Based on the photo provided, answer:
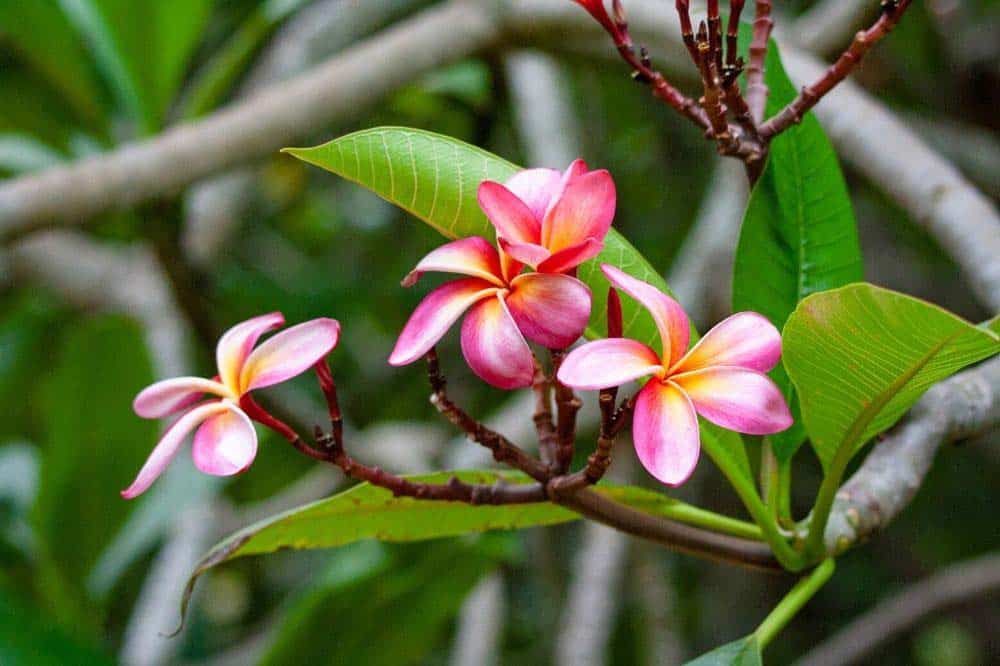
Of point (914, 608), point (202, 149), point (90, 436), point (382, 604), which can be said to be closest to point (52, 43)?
point (202, 149)

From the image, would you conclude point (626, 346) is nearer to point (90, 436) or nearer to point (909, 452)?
point (909, 452)

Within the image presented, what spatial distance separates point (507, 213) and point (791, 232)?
0.23 metres

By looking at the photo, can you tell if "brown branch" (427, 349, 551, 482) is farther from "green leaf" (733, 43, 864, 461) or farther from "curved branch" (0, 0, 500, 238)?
"curved branch" (0, 0, 500, 238)

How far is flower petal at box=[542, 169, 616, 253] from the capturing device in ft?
1.22

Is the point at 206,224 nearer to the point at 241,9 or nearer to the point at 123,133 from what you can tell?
the point at 123,133

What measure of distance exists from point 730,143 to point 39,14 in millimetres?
1237

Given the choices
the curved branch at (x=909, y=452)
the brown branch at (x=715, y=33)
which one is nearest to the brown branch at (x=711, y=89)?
the brown branch at (x=715, y=33)

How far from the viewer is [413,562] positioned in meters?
1.01

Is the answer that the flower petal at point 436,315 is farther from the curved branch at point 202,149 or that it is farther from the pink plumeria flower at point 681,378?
the curved branch at point 202,149

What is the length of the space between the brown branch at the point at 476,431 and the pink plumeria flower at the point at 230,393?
0.14ft

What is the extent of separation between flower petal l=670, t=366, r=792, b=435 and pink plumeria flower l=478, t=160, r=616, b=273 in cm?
6

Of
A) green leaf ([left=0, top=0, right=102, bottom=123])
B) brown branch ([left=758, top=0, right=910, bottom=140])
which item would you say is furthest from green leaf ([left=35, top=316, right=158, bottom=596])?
brown branch ([left=758, top=0, right=910, bottom=140])

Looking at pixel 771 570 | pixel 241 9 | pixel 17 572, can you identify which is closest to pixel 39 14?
pixel 241 9

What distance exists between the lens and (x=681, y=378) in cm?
37
